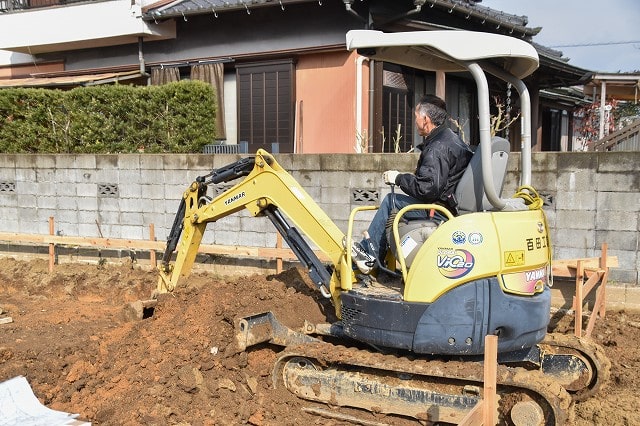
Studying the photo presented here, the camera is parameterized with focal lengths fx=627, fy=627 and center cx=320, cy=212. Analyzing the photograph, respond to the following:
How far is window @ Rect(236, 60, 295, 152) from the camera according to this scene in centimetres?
1186

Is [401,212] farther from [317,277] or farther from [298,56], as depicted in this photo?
[298,56]

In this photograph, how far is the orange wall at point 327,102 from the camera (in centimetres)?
1127

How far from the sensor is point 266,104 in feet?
39.9

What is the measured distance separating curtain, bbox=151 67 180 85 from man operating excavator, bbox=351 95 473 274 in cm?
917

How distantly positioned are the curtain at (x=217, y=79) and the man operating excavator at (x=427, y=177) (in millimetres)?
8123

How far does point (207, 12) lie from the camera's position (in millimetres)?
11766

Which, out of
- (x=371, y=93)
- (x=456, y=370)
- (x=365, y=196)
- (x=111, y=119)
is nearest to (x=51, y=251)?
(x=111, y=119)

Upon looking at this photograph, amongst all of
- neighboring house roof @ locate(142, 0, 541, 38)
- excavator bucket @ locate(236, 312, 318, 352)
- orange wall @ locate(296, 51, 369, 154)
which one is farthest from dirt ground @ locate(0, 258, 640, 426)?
neighboring house roof @ locate(142, 0, 541, 38)

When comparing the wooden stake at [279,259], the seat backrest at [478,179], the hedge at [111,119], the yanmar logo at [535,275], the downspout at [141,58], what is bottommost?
the wooden stake at [279,259]

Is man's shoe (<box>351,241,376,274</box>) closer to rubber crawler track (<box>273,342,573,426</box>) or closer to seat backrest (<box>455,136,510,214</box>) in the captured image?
rubber crawler track (<box>273,342,573,426</box>)

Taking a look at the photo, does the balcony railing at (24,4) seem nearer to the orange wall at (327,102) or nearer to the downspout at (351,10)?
the orange wall at (327,102)

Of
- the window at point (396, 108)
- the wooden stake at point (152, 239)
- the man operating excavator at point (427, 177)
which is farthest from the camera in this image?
the window at point (396, 108)

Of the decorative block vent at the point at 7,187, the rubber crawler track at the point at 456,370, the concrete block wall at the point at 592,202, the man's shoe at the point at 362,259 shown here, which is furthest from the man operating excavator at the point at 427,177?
the decorative block vent at the point at 7,187

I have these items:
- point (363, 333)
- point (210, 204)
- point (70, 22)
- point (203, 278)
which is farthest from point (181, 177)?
point (70, 22)
